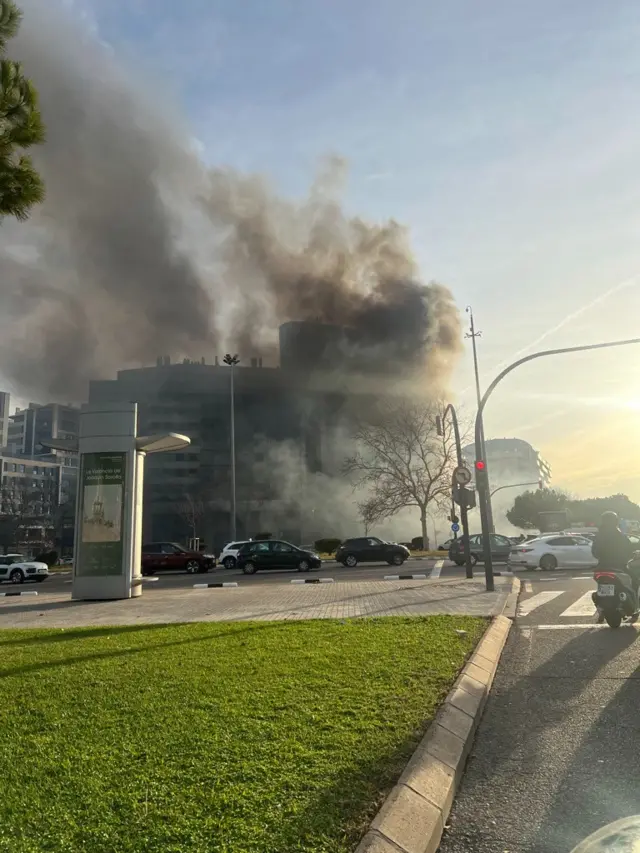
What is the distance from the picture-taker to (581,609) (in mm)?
9930

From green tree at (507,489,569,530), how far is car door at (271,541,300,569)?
55.8m

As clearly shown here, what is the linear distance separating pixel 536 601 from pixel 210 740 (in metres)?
9.30

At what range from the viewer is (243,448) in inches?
2525

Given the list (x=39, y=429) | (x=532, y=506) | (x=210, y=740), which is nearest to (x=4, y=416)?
(x=39, y=429)

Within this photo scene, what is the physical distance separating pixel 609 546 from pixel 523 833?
19.9ft

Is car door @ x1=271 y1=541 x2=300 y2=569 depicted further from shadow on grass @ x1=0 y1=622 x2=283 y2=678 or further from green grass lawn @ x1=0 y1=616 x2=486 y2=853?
green grass lawn @ x1=0 y1=616 x2=486 y2=853

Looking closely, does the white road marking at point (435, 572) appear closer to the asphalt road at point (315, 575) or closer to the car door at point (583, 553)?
the asphalt road at point (315, 575)

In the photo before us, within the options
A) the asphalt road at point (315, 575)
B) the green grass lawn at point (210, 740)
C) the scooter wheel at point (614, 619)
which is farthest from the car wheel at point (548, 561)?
the green grass lawn at point (210, 740)

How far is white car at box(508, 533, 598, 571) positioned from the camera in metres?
19.8

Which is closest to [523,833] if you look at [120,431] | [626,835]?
[626,835]

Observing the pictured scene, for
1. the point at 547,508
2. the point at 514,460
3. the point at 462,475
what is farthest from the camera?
the point at 514,460

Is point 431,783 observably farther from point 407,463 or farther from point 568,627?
point 407,463

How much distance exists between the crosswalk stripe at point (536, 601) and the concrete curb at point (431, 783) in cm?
564

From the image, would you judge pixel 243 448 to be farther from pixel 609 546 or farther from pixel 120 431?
pixel 609 546
